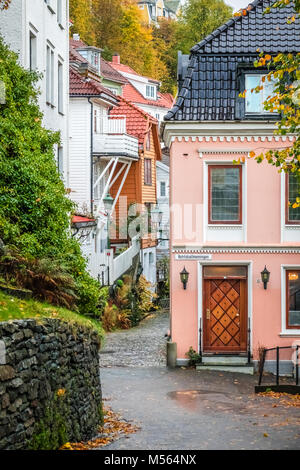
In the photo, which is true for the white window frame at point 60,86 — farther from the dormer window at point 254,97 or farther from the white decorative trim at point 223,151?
the dormer window at point 254,97

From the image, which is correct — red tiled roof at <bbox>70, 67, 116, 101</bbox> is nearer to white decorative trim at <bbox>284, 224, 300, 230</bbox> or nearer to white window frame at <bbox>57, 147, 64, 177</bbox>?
white window frame at <bbox>57, 147, 64, 177</bbox>

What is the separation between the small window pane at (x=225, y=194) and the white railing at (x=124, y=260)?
31.7ft

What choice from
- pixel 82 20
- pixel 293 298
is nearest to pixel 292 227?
pixel 293 298

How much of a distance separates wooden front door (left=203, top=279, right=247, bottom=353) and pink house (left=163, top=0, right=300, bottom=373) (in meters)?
0.03

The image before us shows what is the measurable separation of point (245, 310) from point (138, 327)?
9317mm

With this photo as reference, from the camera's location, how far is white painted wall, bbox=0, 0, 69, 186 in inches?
845

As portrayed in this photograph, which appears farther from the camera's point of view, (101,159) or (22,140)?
(101,159)

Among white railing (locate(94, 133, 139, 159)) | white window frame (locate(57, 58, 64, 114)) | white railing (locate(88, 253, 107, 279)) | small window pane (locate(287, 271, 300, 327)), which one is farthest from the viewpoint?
white railing (locate(94, 133, 139, 159))

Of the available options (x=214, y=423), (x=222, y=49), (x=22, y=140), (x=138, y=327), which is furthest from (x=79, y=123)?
(x=214, y=423)

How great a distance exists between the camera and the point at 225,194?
74.5 ft

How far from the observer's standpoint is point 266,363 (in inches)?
887

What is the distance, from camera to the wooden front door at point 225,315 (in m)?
22.7

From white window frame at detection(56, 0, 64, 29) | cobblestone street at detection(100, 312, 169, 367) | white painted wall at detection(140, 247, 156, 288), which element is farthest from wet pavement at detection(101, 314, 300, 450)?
white painted wall at detection(140, 247, 156, 288)
